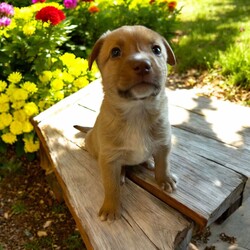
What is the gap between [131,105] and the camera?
2100mm

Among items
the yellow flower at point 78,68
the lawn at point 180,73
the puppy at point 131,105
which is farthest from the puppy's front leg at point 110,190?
the yellow flower at point 78,68

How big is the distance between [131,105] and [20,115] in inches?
67.7

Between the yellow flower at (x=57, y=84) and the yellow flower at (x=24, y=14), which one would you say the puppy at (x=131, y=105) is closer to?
the yellow flower at (x=57, y=84)

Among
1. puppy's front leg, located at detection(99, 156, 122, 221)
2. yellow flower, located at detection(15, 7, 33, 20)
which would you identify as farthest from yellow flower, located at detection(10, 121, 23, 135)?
puppy's front leg, located at detection(99, 156, 122, 221)

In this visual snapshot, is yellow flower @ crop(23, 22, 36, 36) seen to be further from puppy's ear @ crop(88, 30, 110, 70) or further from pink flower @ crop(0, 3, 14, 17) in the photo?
puppy's ear @ crop(88, 30, 110, 70)

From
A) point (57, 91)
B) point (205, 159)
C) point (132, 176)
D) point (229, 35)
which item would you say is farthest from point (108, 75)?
point (229, 35)

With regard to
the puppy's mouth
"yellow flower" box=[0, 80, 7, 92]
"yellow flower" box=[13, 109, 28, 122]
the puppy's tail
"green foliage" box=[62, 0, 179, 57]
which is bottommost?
"yellow flower" box=[13, 109, 28, 122]

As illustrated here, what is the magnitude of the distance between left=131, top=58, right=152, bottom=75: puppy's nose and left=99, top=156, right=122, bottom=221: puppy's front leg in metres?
0.64

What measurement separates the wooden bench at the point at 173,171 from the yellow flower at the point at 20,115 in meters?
0.23

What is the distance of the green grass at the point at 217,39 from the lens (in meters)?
4.87

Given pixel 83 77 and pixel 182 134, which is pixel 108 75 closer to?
pixel 182 134

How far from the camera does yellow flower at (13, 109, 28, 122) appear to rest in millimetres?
3473

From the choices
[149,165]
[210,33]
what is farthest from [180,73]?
[149,165]

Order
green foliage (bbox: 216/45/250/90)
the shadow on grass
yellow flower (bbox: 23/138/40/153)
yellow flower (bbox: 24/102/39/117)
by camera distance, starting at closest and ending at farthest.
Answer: yellow flower (bbox: 24/102/39/117) → yellow flower (bbox: 23/138/40/153) → green foliage (bbox: 216/45/250/90) → the shadow on grass
